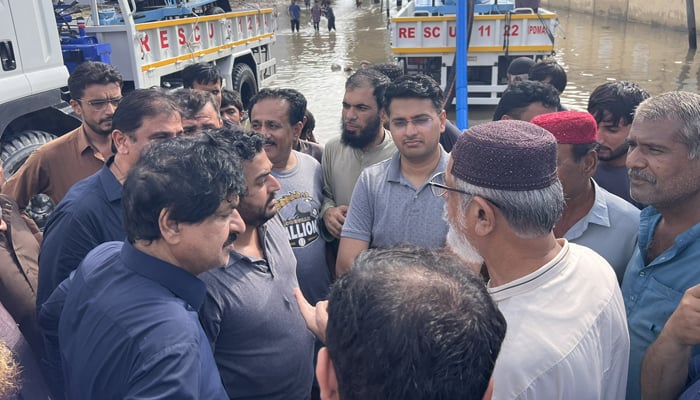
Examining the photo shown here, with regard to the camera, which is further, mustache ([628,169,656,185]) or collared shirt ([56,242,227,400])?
mustache ([628,169,656,185])

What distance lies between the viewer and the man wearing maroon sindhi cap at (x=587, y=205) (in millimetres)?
1966

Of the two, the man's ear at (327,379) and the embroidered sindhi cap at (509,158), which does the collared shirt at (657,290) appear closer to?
the embroidered sindhi cap at (509,158)

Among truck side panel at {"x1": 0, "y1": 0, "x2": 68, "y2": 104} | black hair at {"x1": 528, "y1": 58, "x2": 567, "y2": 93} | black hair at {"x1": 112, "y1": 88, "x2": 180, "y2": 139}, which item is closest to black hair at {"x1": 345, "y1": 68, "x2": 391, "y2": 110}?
black hair at {"x1": 112, "y1": 88, "x2": 180, "y2": 139}

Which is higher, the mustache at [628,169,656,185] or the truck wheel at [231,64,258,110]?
the mustache at [628,169,656,185]

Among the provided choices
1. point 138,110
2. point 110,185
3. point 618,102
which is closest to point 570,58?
point 618,102

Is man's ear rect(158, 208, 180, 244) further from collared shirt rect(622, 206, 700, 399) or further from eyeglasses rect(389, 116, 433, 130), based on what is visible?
collared shirt rect(622, 206, 700, 399)

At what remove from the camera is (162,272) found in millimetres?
1409

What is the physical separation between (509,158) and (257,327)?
1.00 metres

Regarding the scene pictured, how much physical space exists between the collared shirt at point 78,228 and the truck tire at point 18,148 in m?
2.15

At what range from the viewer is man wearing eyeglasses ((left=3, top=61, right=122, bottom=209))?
2.93 metres

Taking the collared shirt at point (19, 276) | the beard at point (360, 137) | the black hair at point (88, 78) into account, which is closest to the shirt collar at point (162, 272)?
the collared shirt at point (19, 276)

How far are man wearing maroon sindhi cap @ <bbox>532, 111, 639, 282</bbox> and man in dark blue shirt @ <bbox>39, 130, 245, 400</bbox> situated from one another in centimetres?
121

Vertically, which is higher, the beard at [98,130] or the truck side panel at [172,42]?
the truck side panel at [172,42]

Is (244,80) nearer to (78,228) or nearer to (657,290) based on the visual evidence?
(78,228)
